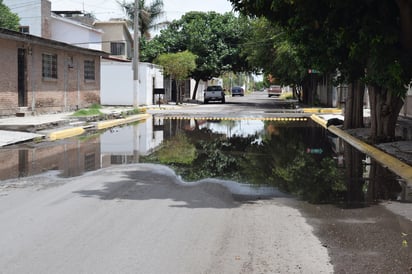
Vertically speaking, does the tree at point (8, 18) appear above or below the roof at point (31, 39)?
above

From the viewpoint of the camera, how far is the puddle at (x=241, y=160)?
9914 millimetres

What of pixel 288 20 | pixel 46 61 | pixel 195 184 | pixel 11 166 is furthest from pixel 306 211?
A: pixel 46 61

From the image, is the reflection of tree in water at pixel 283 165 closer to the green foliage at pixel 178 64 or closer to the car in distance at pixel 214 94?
the green foliage at pixel 178 64

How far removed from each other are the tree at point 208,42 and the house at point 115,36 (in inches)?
105

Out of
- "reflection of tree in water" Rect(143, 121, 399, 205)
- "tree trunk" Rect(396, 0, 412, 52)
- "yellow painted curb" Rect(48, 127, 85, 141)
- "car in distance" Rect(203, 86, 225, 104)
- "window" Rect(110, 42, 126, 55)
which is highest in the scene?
"window" Rect(110, 42, 126, 55)

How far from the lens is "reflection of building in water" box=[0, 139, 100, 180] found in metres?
11.6

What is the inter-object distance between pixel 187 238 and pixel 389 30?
6.14 meters

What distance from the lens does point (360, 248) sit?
6.09m

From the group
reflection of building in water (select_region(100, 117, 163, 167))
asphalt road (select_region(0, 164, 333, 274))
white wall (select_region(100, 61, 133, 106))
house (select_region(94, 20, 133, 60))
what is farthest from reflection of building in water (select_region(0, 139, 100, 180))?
house (select_region(94, 20, 133, 60))

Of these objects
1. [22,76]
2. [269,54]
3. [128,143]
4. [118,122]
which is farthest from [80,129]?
[269,54]

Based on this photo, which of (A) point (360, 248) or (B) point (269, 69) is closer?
(A) point (360, 248)

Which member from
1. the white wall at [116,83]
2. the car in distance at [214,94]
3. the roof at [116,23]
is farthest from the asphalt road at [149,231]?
the roof at [116,23]

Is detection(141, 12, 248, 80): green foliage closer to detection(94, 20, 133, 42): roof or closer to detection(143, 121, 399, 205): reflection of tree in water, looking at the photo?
detection(94, 20, 133, 42): roof

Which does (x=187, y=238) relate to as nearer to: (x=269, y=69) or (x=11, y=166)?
(x=11, y=166)
